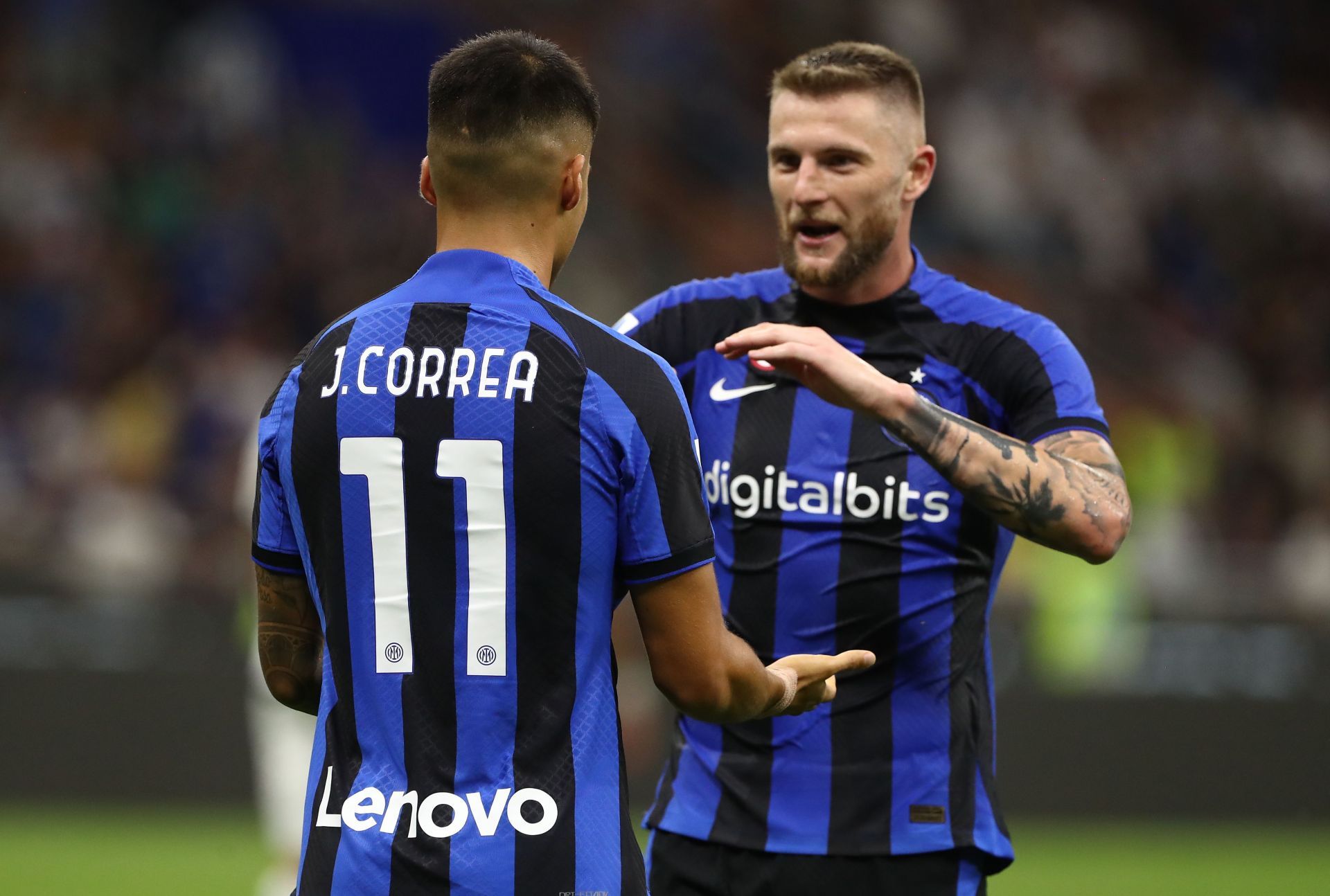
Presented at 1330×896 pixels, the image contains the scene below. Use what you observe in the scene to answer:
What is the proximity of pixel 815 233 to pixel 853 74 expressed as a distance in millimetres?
352

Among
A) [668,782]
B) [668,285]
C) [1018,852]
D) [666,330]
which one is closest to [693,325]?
[666,330]

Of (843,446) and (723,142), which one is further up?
(723,142)

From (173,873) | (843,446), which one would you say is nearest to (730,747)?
(843,446)

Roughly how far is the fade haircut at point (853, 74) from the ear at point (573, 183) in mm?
1172

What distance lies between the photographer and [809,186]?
3.71m

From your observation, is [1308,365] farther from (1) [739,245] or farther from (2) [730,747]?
(2) [730,747]

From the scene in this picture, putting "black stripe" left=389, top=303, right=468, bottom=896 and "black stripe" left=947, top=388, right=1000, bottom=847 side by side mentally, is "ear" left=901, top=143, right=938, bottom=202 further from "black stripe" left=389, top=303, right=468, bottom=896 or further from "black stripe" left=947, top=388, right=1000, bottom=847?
"black stripe" left=389, top=303, right=468, bottom=896

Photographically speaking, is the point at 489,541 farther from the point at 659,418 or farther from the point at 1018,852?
the point at 1018,852

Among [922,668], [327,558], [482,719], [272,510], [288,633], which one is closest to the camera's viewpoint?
[482,719]

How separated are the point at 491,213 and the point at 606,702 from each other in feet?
2.49

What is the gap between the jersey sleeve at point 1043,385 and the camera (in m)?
3.47

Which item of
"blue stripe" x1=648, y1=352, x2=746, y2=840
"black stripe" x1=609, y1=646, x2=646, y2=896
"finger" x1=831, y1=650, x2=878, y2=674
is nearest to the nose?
"blue stripe" x1=648, y1=352, x2=746, y2=840

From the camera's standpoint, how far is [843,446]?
3664mm

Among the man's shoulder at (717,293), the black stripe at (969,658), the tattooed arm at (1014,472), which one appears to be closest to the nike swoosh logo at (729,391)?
the man's shoulder at (717,293)
